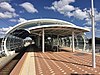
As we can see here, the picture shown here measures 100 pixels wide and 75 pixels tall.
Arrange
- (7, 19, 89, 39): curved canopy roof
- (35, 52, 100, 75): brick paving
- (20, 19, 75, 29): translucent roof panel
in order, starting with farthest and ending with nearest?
(20, 19, 75, 29): translucent roof panel → (7, 19, 89, 39): curved canopy roof → (35, 52, 100, 75): brick paving

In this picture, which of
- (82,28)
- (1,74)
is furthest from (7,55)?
(1,74)

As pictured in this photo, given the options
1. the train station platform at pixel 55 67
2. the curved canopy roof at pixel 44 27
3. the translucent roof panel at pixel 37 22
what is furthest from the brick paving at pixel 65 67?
the translucent roof panel at pixel 37 22

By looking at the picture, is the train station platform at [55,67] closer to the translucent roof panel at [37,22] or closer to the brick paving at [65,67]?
the brick paving at [65,67]

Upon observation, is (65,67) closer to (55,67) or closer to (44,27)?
(55,67)

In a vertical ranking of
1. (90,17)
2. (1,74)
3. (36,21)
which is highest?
(36,21)

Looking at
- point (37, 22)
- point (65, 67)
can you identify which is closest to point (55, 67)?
point (65, 67)

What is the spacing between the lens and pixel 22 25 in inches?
1941

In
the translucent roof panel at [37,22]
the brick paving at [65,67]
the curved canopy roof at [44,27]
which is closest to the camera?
the brick paving at [65,67]

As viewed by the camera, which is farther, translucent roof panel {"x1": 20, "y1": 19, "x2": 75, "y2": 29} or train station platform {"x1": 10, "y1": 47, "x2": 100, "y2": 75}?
translucent roof panel {"x1": 20, "y1": 19, "x2": 75, "y2": 29}

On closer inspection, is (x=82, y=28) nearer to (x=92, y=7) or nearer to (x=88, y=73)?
(x=92, y=7)

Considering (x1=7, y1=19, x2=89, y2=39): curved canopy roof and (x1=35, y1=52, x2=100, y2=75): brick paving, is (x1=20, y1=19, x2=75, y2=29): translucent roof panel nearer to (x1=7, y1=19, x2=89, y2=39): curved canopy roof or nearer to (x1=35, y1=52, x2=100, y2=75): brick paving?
(x1=7, y1=19, x2=89, y2=39): curved canopy roof

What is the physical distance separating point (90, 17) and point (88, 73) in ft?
20.4

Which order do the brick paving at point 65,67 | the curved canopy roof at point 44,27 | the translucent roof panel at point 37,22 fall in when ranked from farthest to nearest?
the translucent roof panel at point 37,22 → the curved canopy roof at point 44,27 → the brick paving at point 65,67

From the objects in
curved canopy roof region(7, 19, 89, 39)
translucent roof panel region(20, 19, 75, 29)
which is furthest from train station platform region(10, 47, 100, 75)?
translucent roof panel region(20, 19, 75, 29)
